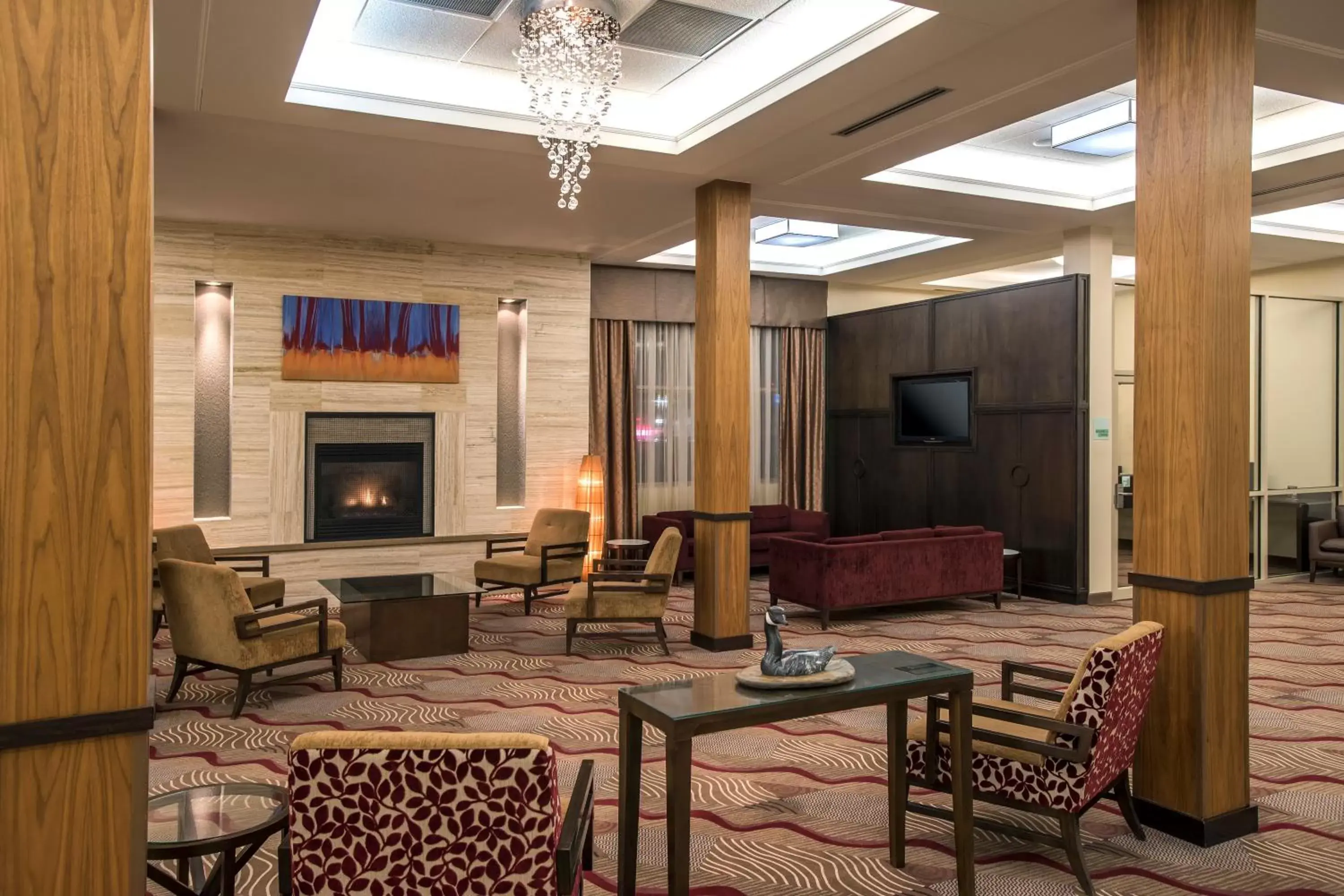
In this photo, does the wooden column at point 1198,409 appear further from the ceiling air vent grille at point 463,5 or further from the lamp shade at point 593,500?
the lamp shade at point 593,500

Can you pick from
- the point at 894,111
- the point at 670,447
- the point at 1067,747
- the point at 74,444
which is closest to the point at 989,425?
the point at 670,447

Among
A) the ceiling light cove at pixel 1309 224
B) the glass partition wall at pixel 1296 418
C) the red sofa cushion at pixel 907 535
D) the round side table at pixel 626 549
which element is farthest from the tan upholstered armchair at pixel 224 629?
the ceiling light cove at pixel 1309 224

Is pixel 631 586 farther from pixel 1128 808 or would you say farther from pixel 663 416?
pixel 663 416

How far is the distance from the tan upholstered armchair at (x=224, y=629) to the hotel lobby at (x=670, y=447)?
0.10ft

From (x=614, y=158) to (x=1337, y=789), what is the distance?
517 cm

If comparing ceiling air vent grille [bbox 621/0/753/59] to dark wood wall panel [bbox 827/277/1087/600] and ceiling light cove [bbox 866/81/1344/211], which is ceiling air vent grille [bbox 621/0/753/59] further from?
dark wood wall panel [bbox 827/277/1087/600]

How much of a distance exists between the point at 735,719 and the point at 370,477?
23.3 feet

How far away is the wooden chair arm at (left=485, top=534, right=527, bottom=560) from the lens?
29.3 feet

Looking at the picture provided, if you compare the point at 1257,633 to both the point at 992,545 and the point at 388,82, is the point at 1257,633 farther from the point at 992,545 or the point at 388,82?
the point at 388,82

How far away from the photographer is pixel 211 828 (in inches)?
105

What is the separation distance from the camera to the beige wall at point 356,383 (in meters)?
8.61

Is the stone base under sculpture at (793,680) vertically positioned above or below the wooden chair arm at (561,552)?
above

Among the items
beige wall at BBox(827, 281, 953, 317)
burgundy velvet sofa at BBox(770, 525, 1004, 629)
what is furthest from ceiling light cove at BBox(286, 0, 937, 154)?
A: beige wall at BBox(827, 281, 953, 317)

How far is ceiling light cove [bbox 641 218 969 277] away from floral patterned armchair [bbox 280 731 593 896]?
8.00 meters
